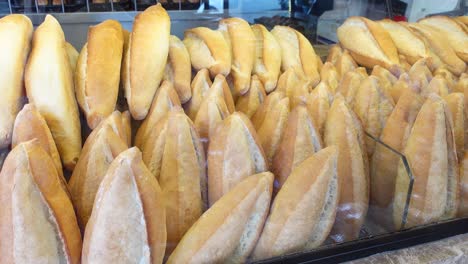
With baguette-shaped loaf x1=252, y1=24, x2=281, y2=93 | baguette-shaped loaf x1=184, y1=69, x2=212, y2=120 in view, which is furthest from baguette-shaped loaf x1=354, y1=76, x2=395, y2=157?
Answer: baguette-shaped loaf x1=184, y1=69, x2=212, y2=120

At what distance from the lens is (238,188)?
602 millimetres

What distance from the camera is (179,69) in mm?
877

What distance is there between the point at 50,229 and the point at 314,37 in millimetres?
1069

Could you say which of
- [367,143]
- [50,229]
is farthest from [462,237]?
[50,229]

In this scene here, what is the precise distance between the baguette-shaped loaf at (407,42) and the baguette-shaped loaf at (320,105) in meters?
0.45

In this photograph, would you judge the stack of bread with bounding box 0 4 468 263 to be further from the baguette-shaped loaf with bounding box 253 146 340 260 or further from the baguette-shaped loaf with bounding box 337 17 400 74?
the baguette-shaped loaf with bounding box 337 17 400 74

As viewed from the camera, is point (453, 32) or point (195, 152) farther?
point (453, 32)

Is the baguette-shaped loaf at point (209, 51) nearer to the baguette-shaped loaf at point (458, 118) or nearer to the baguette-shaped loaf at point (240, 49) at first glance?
the baguette-shaped loaf at point (240, 49)

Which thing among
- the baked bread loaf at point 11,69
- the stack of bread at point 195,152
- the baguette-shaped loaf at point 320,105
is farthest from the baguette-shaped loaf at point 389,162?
the baked bread loaf at point 11,69

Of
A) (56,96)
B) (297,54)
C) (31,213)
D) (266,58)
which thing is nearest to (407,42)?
(297,54)

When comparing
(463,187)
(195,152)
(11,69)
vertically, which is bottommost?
(463,187)

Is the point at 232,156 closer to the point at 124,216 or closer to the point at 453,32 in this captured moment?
the point at 124,216

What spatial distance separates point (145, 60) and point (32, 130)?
0.83 ft

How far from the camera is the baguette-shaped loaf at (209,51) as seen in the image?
92cm
